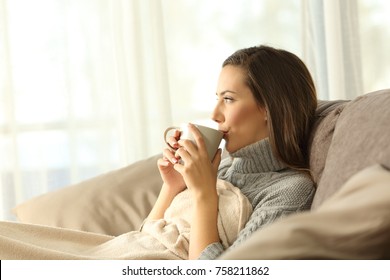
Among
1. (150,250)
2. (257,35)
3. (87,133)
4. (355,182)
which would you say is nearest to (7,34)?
(87,133)

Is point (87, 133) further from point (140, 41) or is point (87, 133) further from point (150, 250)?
point (150, 250)

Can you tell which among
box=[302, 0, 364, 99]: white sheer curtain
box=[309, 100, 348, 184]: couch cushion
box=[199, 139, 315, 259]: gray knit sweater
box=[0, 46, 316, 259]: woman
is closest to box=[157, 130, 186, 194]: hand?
box=[0, 46, 316, 259]: woman

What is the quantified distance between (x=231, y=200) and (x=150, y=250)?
0.23 m

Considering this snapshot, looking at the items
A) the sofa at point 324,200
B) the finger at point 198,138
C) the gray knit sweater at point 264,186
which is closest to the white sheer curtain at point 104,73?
the sofa at point 324,200

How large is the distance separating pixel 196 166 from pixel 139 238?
0.27 meters

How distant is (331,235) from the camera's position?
87 centimetres

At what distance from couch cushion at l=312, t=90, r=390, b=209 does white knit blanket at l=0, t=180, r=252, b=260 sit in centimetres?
26

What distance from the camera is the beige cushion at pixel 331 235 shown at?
0.86 m

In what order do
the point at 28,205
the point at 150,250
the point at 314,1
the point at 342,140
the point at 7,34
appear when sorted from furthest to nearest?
1. the point at 7,34
2. the point at 314,1
3. the point at 28,205
4. the point at 150,250
5. the point at 342,140

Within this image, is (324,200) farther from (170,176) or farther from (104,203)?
(104,203)

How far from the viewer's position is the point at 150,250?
66.6 inches

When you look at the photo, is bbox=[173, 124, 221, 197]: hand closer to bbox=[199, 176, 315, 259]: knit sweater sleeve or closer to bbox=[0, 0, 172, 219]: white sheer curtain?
bbox=[199, 176, 315, 259]: knit sweater sleeve

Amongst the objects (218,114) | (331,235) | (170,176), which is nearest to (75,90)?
(170,176)

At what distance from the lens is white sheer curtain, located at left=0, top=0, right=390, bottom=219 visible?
3.69 metres
